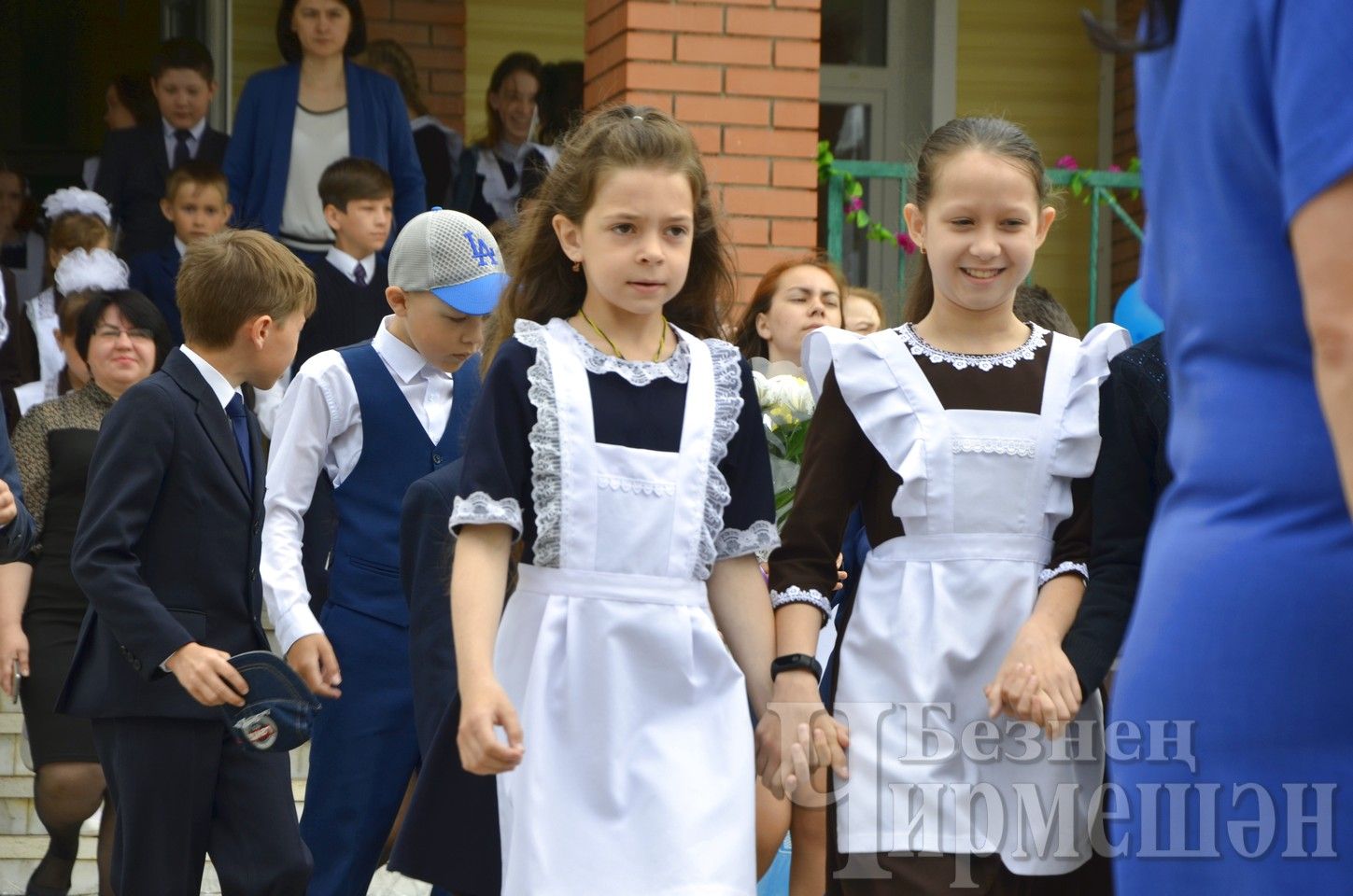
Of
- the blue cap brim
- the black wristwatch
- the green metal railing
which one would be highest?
the green metal railing

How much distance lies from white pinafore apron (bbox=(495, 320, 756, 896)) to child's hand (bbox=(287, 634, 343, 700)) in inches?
45.8

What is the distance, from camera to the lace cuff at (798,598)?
10.6 feet

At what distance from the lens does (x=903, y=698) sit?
125 inches

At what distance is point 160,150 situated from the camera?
27.7 ft

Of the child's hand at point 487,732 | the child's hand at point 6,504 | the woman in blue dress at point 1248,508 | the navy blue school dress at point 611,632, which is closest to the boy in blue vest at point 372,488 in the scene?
the child's hand at point 6,504

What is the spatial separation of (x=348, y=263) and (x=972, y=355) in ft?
14.6

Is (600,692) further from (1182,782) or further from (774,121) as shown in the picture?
(774,121)

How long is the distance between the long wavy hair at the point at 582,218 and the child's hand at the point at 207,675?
918 mm

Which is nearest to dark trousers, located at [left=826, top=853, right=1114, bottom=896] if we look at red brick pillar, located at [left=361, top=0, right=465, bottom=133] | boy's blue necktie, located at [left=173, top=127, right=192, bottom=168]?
boy's blue necktie, located at [left=173, top=127, right=192, bottom=168]

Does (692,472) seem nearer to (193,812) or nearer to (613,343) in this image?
(613,343)

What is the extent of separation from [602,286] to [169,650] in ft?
4.46

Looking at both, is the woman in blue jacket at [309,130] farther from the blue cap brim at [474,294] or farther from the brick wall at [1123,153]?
the brick wall at [1123,153]

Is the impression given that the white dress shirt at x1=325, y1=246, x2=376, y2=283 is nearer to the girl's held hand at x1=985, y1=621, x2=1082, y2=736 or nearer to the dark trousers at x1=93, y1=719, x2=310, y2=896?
the dark trousers at x1=93, y1=719, x2=310, y2=896

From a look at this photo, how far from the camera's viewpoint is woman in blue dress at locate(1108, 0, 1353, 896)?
4.94ft
